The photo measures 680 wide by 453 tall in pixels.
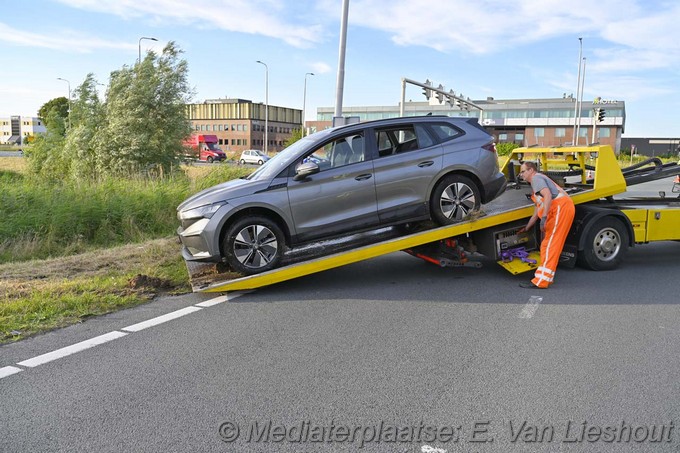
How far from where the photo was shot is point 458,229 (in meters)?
7.87

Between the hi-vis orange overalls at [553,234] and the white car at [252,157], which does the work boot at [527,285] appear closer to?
the hi-vis orange overalls at [553,234]

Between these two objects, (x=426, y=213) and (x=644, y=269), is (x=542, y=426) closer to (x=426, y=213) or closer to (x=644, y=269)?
(x=426, y=213)

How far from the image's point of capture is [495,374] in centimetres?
468

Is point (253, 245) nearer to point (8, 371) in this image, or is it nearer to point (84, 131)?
point (8, 371)

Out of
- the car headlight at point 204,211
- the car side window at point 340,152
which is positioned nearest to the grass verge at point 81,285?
the car headlight at point 204,211

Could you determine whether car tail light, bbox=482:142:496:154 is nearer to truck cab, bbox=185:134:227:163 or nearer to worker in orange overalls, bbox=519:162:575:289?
worker in orange overalls, bbox=519:162:575:289

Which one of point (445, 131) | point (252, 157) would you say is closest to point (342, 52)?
point (445, 131)

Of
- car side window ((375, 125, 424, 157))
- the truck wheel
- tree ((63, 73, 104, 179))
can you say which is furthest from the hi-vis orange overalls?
tree ((63, 73, 104, 179))

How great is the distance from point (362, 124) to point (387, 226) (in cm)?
142

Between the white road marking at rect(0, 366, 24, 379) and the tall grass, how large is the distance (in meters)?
6.06

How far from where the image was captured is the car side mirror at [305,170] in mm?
7340

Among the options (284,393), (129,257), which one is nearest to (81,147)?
(129,257)

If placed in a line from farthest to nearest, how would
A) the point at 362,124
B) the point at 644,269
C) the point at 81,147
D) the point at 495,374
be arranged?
the point at 81,147 < the point at 644,269 < the point at 362,124 < the point at 495,374

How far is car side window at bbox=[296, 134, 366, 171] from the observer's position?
25.1 feet
